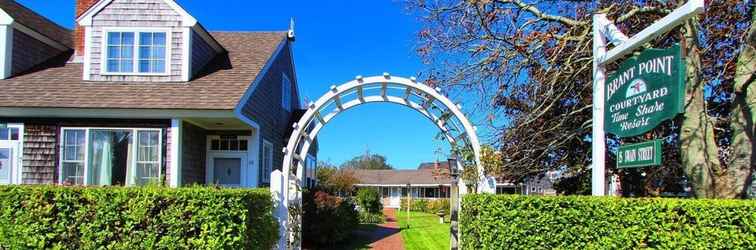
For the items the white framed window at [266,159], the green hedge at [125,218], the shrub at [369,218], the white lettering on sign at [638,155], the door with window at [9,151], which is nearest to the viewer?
the white lettering on sign at [638,155]

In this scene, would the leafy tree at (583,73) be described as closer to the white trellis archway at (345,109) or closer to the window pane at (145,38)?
the white trellis archway at (345,109)

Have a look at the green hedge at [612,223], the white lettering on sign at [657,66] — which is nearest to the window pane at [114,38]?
the green hedge at [612,223]

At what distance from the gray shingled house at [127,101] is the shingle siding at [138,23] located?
0.02 meters

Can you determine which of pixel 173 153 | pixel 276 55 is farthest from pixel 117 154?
pixel 276 55

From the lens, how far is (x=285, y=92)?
60.0 ft

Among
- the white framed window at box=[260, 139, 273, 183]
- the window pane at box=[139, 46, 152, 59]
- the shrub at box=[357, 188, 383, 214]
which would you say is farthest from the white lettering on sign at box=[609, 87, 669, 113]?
the shrub at box=[357, 188, 383, 214]

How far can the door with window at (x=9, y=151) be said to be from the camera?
495 inches

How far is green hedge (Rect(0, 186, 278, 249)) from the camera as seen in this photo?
6.95 meters

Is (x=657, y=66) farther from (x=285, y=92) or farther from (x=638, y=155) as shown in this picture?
(x=285, y=92)

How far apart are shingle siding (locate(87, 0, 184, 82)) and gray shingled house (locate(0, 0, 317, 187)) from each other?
0.02m

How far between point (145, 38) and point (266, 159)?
176 inches

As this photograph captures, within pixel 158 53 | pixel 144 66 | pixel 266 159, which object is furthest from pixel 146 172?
pixel 266 159

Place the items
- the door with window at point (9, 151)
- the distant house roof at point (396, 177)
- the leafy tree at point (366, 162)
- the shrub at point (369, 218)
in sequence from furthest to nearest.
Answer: the leafy tree at point (366, 162) → the distant house roof at point (396, 177) → the shrub at point (369, 218) → the door with window at point (9, 151)

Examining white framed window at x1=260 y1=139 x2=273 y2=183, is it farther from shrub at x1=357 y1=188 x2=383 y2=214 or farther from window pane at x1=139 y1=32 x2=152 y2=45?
shrub at x1=357 y1=188 x2=383 y2=214
